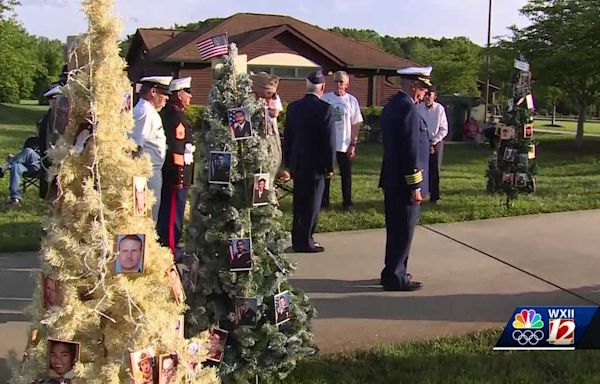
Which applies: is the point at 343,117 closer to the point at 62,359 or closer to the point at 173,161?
the point at 173,161

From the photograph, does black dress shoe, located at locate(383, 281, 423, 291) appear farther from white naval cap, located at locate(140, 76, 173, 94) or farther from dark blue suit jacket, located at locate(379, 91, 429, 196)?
white naval cap, located at locate(140, 76, 173, 94)

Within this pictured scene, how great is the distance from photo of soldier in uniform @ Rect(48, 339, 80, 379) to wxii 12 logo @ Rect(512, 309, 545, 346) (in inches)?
80.2

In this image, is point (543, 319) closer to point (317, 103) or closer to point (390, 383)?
point (390, 383)

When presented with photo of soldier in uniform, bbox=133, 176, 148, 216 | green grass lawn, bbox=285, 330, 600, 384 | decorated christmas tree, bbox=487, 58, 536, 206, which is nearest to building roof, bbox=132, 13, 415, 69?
decorated christmas tree, bbox=487, 58, 536, 206

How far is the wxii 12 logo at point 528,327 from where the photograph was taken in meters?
3.24

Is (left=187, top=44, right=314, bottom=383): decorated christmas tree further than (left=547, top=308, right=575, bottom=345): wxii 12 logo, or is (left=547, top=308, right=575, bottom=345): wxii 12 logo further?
(left=187, top=44, right=314, bottom=383): decorated christmas tree

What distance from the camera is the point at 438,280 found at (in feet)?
21.4

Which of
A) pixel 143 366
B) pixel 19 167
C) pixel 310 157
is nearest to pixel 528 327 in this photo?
pixel 143 366

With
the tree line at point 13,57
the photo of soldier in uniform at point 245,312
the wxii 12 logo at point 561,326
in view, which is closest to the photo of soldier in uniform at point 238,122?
the photo of soldier in uniform at point 245,312

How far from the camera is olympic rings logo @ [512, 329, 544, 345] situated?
3.28m

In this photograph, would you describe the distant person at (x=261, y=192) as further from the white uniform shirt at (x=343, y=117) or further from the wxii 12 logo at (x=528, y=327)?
the white uniform shirt at (x=343, y=117)

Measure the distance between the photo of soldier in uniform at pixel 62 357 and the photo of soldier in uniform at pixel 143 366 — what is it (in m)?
0.24

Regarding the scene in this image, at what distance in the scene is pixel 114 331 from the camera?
289 cm

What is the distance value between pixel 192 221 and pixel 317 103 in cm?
368
